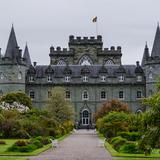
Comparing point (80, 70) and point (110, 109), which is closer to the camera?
point (110, 109)

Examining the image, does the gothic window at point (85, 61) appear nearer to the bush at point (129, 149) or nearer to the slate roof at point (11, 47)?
the slate roof at point (11, 47)

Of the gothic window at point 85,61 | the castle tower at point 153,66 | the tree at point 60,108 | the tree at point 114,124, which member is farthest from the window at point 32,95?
the tree at point 114,124

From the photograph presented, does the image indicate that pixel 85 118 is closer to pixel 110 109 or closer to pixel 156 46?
pixel 156 46

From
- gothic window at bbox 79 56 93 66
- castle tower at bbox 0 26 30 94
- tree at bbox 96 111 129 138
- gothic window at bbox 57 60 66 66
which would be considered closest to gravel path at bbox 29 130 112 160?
tree at bbox 96 111 129 138

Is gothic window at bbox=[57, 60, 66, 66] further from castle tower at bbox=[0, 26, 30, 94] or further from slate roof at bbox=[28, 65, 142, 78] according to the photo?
castle tower at bbox=[0, 26, 30, 94]

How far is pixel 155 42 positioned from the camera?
272 ft

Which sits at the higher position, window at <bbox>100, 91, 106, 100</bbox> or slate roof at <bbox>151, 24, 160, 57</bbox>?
slate roof at <bbox>151, 24, 160, 57</bbox>

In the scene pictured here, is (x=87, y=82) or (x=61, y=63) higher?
(x=61, y=63)

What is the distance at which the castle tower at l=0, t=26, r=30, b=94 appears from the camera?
82938 millimetres

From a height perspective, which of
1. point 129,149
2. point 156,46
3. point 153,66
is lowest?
point 129,149

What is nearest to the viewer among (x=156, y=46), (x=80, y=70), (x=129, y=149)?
(x=129, y=149)

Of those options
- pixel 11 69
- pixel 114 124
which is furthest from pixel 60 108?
pixel 114 124

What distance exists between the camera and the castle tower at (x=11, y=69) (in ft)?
272

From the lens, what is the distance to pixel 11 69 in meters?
83.4
